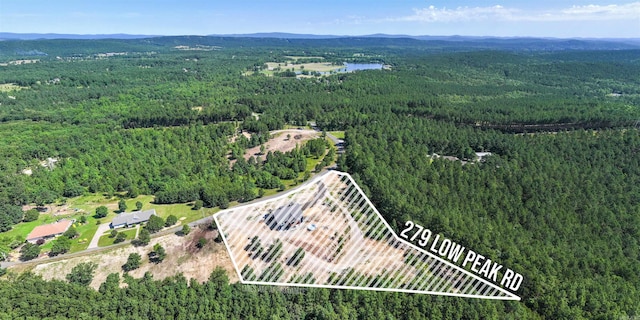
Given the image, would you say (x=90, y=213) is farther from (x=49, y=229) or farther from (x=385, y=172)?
(x=385, y=172)

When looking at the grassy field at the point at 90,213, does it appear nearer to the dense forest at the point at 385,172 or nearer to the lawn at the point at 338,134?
the dense forest at the point at 385,172

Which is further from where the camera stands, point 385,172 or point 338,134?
point 338,134

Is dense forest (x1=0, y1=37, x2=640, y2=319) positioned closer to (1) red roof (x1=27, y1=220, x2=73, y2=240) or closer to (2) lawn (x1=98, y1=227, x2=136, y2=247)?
(1) red roof (x1=27, y1=220, x2=73, y2=240)

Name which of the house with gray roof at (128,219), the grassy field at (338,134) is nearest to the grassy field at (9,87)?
the house with gray roof at (128,219)

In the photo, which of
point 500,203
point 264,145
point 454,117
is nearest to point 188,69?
point 264,145

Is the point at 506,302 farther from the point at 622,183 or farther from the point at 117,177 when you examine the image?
the point at 117,177

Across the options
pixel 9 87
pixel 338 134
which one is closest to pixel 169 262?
pixel 338 134

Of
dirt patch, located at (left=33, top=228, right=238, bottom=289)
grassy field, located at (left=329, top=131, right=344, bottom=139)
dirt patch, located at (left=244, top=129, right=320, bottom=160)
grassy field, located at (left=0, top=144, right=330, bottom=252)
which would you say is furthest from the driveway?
grassy field, located at (left=329, top=131, right=344, bottom=139)
